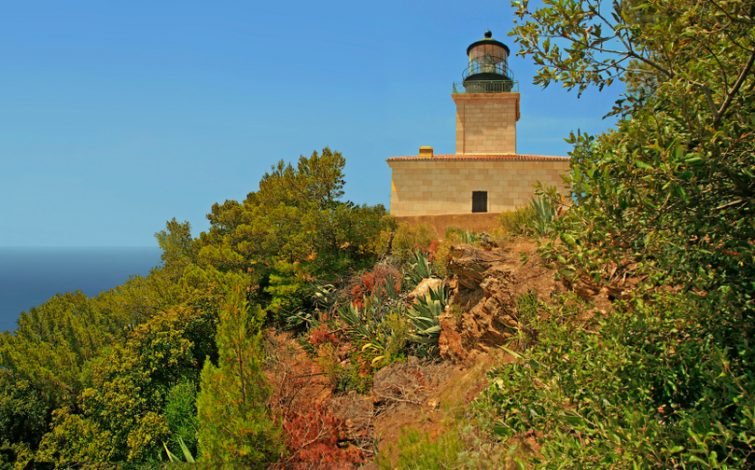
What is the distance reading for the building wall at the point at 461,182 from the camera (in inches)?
752

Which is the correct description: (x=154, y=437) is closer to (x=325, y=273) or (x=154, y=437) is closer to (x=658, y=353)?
(x=325, y=273)

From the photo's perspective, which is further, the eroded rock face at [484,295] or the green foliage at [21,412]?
the green foliage at [21,412]

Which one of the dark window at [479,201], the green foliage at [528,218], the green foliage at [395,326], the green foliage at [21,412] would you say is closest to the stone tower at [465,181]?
the dark window at [479,201]

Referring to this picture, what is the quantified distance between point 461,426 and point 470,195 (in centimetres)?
1404

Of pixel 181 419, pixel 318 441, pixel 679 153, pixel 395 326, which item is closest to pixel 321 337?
pixel 395 326

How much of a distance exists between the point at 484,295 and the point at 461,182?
11.3m

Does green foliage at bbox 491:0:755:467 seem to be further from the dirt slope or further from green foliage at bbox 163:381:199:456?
green foliage at bbox 163:381:199:456

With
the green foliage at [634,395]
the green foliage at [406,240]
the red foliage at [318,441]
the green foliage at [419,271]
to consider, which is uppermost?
the green foliage at [406,240]

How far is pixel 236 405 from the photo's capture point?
7922mm

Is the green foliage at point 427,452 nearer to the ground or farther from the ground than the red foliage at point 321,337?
nearer to the ground

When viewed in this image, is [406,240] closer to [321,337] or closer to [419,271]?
[419,271]

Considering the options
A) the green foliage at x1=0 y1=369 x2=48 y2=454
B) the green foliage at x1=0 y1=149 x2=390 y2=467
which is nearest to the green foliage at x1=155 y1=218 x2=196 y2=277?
the green foliage at x1=0 y1=149 x2=390 y2=467

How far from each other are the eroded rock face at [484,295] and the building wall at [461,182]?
9870mm

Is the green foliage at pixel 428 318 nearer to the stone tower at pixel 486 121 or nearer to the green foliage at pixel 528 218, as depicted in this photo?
the green foliage at pixel 528 218
